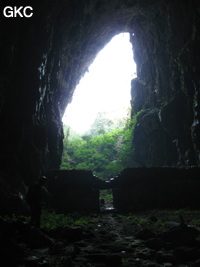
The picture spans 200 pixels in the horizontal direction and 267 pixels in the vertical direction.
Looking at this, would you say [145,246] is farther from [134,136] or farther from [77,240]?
[134,136]

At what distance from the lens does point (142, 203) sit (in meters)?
14.4

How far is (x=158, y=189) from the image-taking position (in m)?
14.6

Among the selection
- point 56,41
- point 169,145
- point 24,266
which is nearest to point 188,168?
point 169,145

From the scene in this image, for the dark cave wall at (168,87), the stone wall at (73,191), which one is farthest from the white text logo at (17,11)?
the dark cave wall at (168,87)

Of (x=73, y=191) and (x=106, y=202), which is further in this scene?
(x=106, y=202)

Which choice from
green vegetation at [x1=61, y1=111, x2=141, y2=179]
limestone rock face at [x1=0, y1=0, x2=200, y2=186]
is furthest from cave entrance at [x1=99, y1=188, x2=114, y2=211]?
green vegetation at [x1=61, y1=111, x2=141, y2=179]

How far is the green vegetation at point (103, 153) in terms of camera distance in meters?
31.5

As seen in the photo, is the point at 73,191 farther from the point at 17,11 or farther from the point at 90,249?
the point at 17,11

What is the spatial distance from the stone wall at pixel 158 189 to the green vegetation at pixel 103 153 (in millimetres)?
15254

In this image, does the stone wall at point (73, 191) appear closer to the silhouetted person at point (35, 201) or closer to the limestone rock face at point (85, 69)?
the limestone rock face at point (85, 69)

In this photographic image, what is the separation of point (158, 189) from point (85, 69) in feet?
64.8

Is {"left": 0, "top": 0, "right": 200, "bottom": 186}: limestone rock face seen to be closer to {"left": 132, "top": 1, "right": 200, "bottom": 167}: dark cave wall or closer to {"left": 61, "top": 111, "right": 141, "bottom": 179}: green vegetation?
{"left": 132, "top": 1, "right": 200, "bottom": 167}: dark cave wall

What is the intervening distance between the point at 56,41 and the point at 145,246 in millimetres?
17937

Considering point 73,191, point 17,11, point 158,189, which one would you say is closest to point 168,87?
point 158,189
